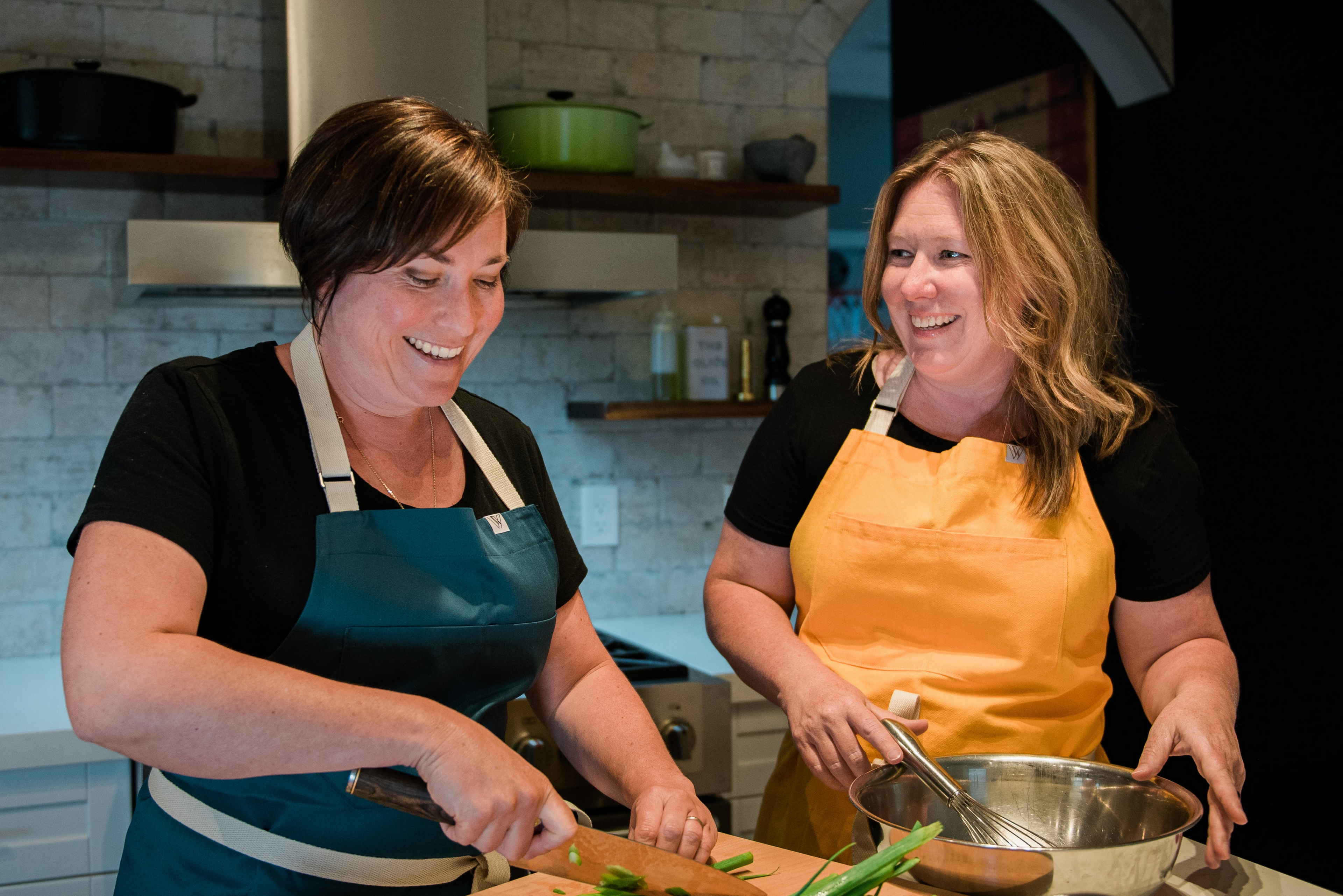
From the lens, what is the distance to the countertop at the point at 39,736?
6.67 feet

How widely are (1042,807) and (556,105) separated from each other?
72.4 inches

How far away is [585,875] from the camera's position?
112 cm

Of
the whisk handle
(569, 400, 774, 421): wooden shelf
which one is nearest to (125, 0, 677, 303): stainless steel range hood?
(569, 400, 774, 421): wooden shelf

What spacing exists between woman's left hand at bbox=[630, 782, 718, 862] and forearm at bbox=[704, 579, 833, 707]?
0.28m

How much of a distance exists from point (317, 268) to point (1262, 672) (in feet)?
7.24

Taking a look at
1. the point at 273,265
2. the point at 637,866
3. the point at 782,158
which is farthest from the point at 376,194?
the point at 782,158

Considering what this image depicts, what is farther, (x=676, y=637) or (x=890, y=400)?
(x=676, y=637)

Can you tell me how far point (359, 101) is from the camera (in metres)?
2.33

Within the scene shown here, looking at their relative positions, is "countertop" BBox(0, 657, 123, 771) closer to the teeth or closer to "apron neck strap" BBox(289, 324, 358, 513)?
"apron neck strap" BBox(289, 324, 358, 513)

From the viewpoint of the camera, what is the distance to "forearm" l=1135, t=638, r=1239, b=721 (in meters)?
1.42

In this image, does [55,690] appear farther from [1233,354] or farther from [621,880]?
[1233,354]

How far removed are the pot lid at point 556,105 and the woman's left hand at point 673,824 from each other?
1696 mm

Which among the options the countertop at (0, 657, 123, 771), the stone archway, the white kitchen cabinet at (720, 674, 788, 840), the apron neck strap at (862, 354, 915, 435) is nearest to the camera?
the apron neck strap at (862, 354, 915, 435)

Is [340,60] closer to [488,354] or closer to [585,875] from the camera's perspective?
[488,354]
